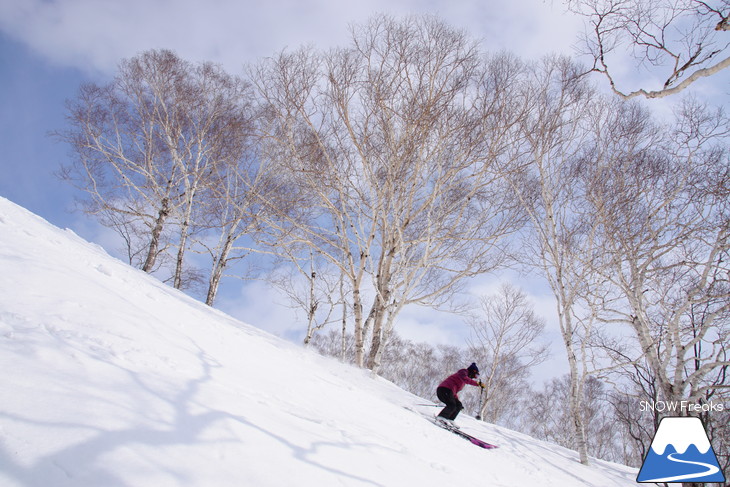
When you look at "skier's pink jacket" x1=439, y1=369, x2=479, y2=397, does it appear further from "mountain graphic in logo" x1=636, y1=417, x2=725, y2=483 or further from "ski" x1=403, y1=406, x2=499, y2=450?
"mountain graphic in logo" x1=636, y1=417, x2=725, y2=483

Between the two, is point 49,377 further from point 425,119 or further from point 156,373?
point 425,119

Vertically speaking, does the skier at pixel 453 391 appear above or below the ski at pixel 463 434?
above

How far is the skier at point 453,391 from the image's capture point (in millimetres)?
6184

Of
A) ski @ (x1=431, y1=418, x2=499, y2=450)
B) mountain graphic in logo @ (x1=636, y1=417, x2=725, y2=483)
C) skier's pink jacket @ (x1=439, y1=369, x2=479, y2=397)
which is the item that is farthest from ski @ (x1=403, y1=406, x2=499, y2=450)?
mountain graphic in logo @ (x1=636, y1=417, x2=725, y2=483)

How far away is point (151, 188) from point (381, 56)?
7946 millimetres

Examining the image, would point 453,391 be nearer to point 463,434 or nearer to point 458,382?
point 458,382

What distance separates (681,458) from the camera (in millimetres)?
4379

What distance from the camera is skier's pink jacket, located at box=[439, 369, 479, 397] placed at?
655 centimetres

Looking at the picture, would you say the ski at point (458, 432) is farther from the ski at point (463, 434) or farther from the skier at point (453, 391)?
the skier at point (453, 391)

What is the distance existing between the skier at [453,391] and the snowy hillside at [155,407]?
168 cm

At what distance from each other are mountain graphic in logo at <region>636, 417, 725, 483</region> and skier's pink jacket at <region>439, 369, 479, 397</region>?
2.61 meters

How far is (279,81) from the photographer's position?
24.9 feet

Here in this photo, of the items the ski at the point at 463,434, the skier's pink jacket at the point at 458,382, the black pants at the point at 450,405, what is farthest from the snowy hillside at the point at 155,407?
the skier's pink jacket at the point at 458,382

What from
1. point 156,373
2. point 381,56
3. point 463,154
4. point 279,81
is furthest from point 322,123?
point 156,373
